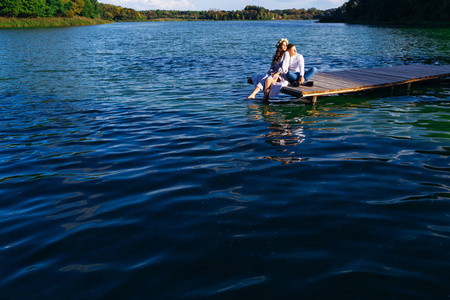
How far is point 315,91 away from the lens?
11.0 metres

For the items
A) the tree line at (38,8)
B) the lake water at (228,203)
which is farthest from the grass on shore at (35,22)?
the lake water at (228,203)

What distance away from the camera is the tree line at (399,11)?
74.8 m

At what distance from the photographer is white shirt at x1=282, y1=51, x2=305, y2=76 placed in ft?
37.7

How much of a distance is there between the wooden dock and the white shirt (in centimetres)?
63

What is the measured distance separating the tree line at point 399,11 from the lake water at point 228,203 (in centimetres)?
7942

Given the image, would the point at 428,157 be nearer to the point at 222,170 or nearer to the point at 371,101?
the point at 222,170

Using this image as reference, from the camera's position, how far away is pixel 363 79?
13.1 meters

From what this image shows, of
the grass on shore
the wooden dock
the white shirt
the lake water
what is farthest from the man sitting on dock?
the grass on shore

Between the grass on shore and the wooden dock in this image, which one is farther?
the grass on shore

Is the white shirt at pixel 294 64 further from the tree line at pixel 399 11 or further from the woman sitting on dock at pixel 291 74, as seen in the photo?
the tree line at pixel 399 11

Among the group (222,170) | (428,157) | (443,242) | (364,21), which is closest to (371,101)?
(428,157)

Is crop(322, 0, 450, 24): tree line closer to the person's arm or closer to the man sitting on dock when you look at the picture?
the man sitting on dock

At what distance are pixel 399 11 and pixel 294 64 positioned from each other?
94221 mm

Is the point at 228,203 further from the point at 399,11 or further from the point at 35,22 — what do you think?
the point at 35,22
